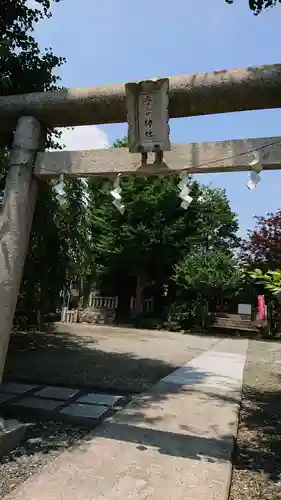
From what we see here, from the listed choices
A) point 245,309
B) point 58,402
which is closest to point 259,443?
point 58,402

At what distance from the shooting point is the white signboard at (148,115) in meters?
3.40

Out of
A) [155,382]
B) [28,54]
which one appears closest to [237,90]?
[28,54]

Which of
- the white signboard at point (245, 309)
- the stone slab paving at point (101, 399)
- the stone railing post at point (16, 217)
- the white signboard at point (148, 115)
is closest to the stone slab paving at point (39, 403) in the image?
the stone slab paving at point (101, 399)

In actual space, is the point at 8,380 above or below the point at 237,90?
below

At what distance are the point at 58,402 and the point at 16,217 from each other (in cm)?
245

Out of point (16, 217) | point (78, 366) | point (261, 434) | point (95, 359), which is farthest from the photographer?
point (95, 359)

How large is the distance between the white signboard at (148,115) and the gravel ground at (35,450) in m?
2.57

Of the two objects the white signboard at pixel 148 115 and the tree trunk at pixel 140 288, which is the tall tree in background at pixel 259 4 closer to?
the white signboard at pixel 148 115

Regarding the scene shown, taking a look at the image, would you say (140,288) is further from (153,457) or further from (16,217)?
(153,457)

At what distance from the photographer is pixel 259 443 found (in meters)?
3.98

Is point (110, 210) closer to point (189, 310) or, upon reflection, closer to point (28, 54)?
point (189, 310)

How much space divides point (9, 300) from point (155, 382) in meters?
3.52

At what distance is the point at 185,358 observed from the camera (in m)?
9.15

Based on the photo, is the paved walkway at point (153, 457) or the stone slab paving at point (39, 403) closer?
the paved walkway at point (153, 457)
